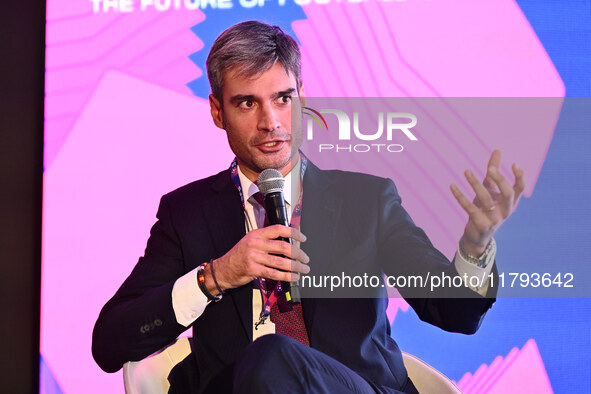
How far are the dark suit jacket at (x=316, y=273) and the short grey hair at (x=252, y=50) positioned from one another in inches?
14.7

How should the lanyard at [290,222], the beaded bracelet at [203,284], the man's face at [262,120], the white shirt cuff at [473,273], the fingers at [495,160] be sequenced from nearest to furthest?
the fingers at [495,160]
the white shirt cuff at [473,273]
the beaded bracelet at [203,284]
the lanyard at [290,222]
the man's face at [262,120]

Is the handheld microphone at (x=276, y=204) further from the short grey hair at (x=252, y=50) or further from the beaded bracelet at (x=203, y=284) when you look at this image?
the short grey hair at (x=252, y=50)

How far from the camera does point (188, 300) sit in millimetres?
1879

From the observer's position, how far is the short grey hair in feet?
7.17

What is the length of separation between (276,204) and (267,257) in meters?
0.15

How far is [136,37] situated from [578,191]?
6.99ft

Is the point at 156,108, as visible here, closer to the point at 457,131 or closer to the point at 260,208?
the point at 260,208

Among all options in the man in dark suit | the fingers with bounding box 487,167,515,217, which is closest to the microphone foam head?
the man in dark suit

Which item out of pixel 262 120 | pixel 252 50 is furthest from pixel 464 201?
pixel 252 50

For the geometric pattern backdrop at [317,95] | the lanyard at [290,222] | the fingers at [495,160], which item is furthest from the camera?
the geometric pattern backdrop at [317,95]

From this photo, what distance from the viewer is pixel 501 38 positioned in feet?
9.47

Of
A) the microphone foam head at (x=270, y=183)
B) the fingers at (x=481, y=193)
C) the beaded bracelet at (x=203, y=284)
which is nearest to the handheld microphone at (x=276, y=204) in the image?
the microphone foam head at (x=270, y=183)

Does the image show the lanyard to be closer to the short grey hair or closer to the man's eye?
the man's eye

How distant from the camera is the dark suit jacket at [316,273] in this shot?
191 centimetres
